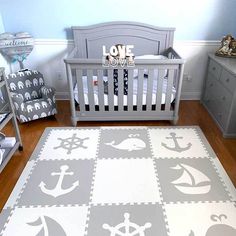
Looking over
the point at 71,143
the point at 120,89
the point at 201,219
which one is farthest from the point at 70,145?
the point at 201,219

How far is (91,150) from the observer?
2.27 metres

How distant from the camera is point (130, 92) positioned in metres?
2.54

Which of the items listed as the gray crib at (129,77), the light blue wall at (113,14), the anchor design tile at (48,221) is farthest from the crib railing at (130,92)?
the anchor design tile at (48,221)

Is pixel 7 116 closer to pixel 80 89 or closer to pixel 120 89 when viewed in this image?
pixel 80 89

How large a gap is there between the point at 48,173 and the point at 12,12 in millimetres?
1964

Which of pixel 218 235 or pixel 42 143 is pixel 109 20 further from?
pixel 218 235

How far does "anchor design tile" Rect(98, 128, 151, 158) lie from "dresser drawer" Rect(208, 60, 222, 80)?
1.03 meters

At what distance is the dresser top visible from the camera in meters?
2.39

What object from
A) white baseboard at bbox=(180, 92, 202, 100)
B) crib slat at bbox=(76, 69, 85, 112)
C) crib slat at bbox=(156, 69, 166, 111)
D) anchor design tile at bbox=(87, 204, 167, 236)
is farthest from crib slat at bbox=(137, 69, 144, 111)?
anchor design tile at bbox=(87, 204, 167, 236)

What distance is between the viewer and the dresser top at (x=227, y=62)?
2.39 m

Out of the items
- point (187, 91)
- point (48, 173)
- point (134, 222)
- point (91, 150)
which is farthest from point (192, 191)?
point (187, 91)

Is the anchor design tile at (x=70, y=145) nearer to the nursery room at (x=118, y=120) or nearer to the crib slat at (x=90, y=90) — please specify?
the nursery room at (x=118, y=120)

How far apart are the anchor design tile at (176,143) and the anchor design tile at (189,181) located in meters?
0.09

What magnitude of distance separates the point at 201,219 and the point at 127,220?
49 cm
